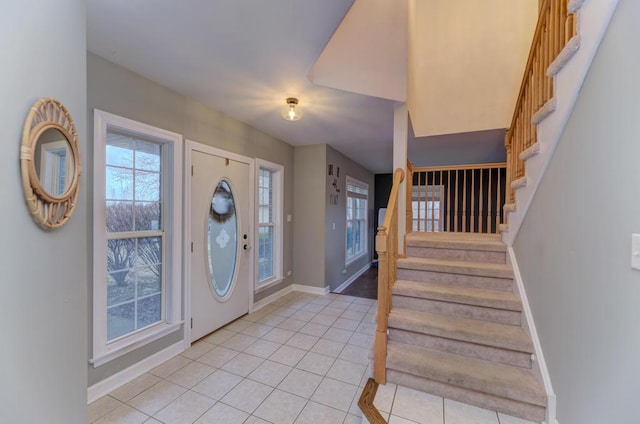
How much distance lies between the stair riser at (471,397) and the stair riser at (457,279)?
0.90m

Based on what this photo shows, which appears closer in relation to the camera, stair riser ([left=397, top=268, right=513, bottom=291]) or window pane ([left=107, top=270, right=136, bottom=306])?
window pane ([left=107, top=270, right=136, bottom=306])

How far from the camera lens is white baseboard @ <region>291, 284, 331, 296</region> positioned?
14.1 ft

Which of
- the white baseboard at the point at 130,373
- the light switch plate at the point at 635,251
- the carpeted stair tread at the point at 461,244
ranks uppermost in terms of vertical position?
the light switch plate at the point at 635,251

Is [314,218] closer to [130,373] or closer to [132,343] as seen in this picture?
[132,343]

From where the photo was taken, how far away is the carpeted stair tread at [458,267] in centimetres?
224

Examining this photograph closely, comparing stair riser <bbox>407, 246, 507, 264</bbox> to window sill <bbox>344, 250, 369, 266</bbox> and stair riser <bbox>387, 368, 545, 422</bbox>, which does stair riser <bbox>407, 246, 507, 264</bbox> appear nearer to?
stair riser <bbox>387, 368, 545, 422</bbox>

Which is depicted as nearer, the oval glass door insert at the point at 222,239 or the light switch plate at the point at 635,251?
→ the light switch plate at the point at 635,251

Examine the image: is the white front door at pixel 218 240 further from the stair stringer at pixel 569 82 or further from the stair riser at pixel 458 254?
the stair stringer at pixel 569 82

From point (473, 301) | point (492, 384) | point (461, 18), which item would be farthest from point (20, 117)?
point (461, 18)

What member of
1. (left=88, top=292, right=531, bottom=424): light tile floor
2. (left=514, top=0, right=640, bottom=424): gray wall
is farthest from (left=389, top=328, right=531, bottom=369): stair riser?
(left=88, top=292, right=531, bottom=424): light tile floor

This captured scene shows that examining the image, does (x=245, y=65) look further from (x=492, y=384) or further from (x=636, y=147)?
(x=492, y=384)

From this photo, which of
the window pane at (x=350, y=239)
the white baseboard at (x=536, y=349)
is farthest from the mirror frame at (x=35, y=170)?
the window pane at (x=350, y=239)

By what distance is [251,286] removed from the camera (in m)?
3.51

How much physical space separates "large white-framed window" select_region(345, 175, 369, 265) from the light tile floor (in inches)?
110
